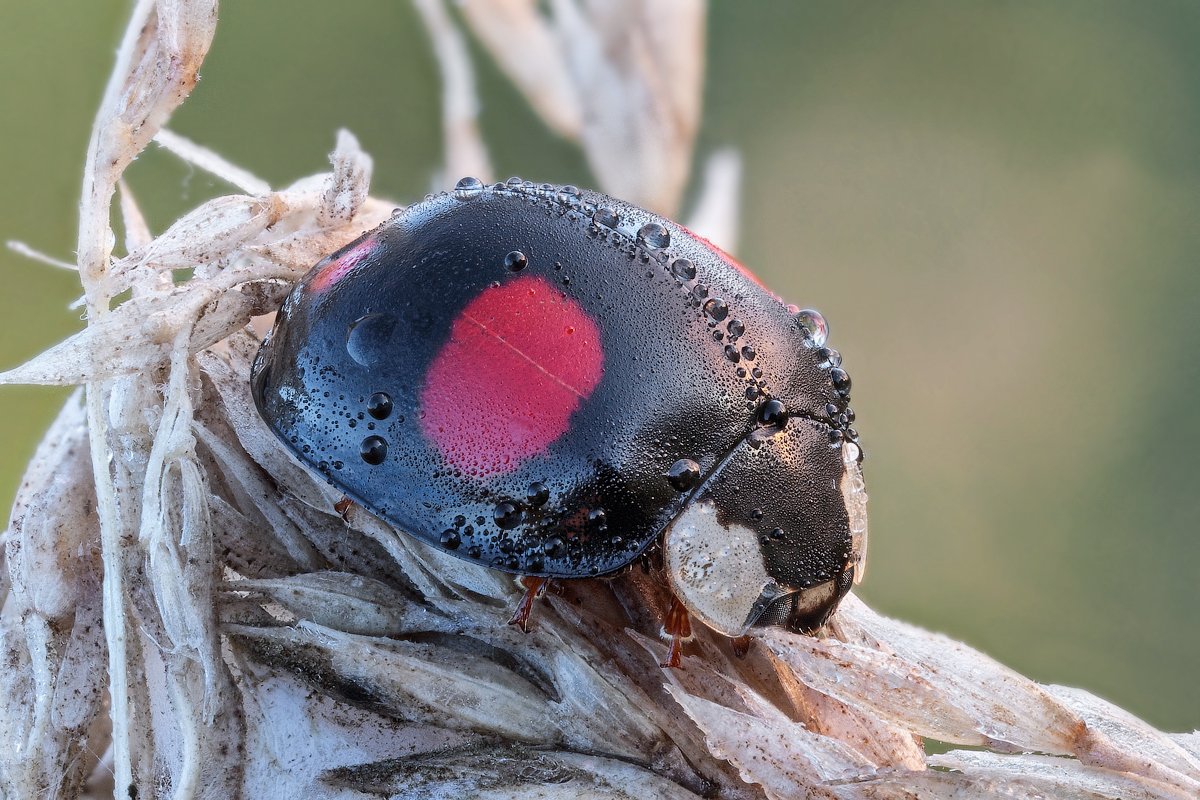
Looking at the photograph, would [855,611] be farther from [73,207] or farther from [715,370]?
[73,207]

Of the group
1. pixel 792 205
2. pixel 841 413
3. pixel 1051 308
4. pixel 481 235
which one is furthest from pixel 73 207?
pixel 1051 308

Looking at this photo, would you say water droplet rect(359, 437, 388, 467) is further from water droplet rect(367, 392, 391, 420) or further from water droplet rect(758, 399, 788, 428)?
water droplet rect(758, 399, 788, 428)

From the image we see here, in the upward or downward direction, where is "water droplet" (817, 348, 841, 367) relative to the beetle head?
upward

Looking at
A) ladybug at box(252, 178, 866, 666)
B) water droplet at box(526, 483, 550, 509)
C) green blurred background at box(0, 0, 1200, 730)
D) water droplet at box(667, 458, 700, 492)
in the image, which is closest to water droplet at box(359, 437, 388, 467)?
ladybug at box(252, 178, 866, 666)

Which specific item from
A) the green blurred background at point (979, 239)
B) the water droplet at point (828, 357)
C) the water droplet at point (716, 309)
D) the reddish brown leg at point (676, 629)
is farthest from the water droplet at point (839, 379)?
the green blurred background at point (979, 239)

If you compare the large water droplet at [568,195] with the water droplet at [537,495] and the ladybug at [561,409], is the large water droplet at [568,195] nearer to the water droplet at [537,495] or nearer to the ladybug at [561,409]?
the ladybug at [561,409]

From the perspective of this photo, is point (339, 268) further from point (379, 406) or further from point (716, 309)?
A: point (716, 309)

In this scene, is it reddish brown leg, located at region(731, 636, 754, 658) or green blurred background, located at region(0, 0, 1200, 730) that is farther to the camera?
green blurred background, located at region(0, 0, 1200, 730)
